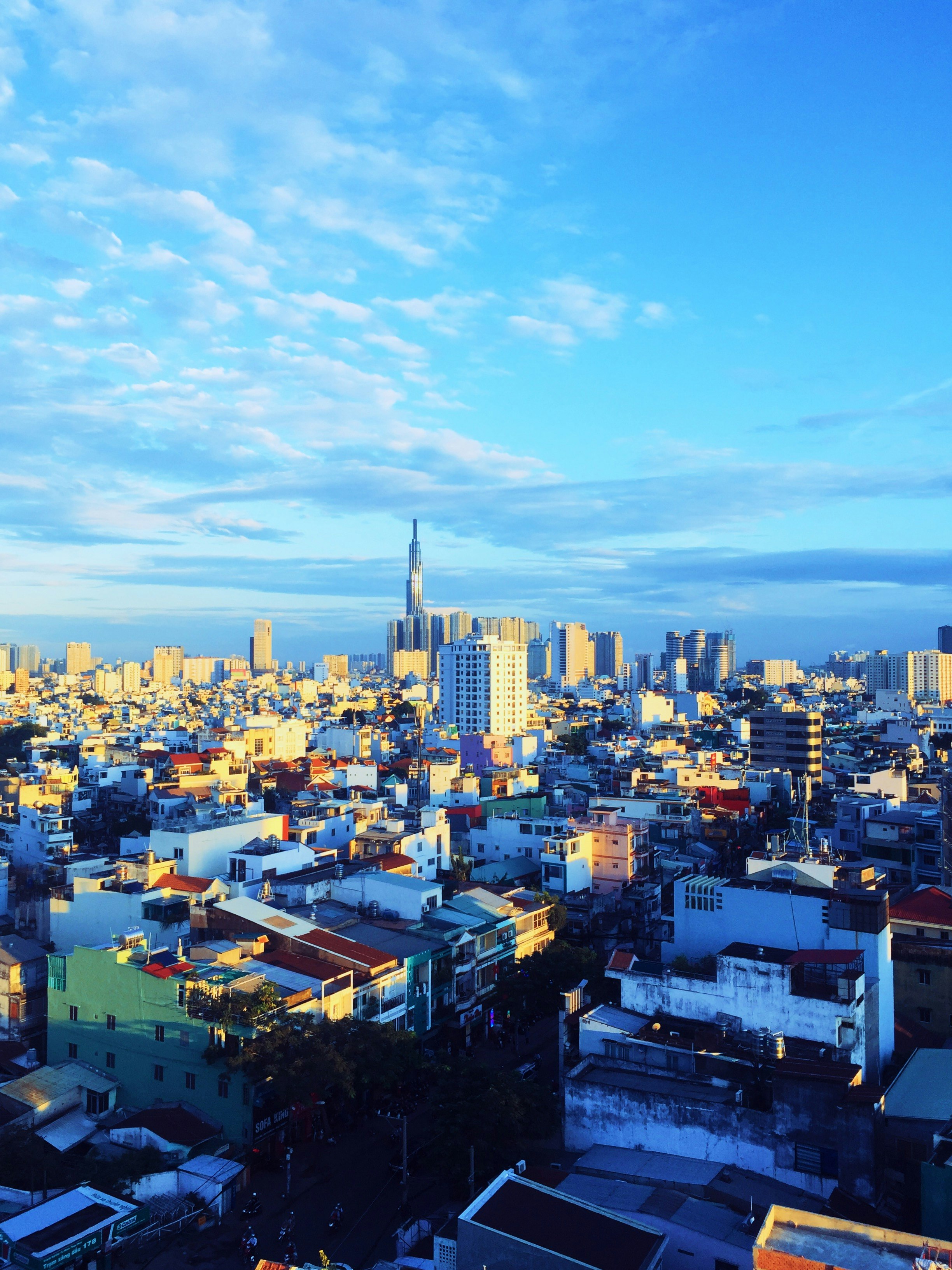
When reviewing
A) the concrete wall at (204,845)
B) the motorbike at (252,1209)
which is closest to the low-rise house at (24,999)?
the concrete wall at (204,845)

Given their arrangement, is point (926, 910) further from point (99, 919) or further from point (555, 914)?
point (99, 919)

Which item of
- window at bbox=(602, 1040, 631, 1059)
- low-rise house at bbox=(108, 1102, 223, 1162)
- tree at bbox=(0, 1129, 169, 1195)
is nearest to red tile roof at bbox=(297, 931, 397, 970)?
low-rise house at bbox=(108, 1102, 223, 1162)

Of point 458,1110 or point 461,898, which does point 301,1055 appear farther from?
point 461,898

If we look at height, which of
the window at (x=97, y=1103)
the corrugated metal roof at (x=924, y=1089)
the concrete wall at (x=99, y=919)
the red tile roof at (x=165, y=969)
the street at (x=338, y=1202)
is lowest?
the street at (x=338, y=1202)

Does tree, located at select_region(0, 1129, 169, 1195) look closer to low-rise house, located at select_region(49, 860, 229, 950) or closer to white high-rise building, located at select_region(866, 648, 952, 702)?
low-rise house, located at select_region(49, 860, 229, 950)

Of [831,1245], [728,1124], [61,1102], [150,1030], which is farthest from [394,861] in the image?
[831,1245]

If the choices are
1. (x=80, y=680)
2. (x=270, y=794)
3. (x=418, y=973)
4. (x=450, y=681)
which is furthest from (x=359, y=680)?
(x=418, y=973)

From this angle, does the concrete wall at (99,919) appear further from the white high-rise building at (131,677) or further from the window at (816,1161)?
the white high-rise building at (131,677)

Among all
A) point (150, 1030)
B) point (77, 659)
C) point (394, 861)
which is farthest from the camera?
point (77, 659)
